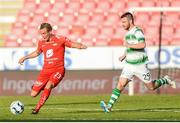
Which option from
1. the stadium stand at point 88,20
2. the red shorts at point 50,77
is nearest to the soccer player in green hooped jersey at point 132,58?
the red shorts at point 50,77

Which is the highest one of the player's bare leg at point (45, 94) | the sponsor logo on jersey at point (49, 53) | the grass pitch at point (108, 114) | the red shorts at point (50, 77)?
the sponsor logo on jersey at point (49, 53)

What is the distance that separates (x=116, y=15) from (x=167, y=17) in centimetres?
206

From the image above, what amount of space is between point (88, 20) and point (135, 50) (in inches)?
590

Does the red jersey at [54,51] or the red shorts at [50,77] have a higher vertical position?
the red jersey at [54,51]

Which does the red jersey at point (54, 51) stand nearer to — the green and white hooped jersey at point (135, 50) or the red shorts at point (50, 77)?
the red shorts at point (50, 77)

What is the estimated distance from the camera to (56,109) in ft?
52.6

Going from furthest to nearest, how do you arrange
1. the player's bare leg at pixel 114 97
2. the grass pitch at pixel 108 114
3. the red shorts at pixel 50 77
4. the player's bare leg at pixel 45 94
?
the red shorts at pixel 50 77 < the player's bare leg at pixel 114 97 < the player's bare leg at pixel 45 94 < the grass pitch at pixel 108 114

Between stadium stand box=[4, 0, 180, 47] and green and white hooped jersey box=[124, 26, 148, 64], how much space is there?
41.6 ft

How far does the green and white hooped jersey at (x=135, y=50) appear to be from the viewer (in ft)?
47.6

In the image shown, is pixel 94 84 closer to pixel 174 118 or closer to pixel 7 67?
pixel 7 67

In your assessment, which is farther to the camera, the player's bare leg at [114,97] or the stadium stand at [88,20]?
the stadium stand at [88,20]

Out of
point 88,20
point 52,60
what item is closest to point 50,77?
point 52,60

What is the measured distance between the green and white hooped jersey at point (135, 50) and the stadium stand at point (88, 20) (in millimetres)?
12666

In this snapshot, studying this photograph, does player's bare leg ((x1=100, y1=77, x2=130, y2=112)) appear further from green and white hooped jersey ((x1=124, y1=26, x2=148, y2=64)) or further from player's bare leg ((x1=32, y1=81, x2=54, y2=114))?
player's bare leg ((x1=32, y1=81, x2=54, y2=114))
